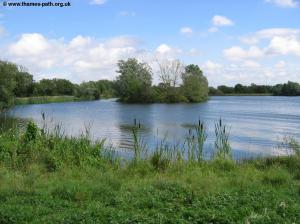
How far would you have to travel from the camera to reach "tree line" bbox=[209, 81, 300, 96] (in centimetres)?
10588

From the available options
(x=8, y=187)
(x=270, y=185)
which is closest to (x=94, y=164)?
(x=8, y=187)

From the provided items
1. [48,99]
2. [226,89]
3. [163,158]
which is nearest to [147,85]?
[48,99]

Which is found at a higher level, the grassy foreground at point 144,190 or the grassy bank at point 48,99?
the grassy bank at point 48,99

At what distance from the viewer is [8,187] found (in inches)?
282

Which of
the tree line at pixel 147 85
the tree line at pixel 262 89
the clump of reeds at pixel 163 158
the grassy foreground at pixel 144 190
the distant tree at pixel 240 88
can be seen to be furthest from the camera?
the distant tree at pixel 240 88

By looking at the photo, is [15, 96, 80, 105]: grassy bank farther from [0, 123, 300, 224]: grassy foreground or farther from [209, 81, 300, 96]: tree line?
[0, 123, 300, 224]: grassy foreground

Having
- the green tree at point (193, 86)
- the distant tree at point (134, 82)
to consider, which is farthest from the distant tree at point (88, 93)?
the green tree at point (193, 86)

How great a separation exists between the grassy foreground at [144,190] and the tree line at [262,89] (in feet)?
322

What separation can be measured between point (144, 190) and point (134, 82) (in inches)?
3068

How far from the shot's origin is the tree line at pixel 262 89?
4168 inches

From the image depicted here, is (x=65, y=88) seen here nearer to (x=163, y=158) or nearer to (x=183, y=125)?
(x=183, y=125)

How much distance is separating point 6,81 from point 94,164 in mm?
49967

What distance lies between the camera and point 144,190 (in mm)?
6953

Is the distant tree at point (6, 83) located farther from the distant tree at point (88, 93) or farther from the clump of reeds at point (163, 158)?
the distant tree at point (88, 93)
